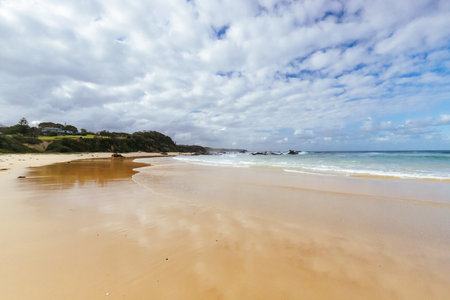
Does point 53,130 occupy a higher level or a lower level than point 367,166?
higher

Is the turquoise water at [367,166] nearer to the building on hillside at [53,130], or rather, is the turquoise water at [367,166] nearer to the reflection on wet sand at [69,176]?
the reflection on wet sand at [69,176]

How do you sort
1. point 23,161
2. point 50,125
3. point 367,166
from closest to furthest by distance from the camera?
point 367,166
point 23,161
point 50,125

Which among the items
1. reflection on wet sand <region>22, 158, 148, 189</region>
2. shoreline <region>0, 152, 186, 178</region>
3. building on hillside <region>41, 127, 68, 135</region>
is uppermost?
building on hillside <region>41, 127, 68, 135</region>

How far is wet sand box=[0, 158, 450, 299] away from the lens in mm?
2252

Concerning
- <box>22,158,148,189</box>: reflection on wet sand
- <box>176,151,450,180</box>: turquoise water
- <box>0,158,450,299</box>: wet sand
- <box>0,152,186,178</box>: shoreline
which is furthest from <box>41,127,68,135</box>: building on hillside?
<box>0,158,450,299</box>: wet sand

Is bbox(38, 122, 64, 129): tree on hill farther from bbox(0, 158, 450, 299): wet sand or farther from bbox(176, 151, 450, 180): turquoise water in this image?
bbox(0, 158, 450, 299): wet sand

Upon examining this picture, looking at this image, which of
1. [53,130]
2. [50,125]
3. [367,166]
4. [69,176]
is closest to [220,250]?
[69,176]

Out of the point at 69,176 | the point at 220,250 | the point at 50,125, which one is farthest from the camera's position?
the point at 50,125

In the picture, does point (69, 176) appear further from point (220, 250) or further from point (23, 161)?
point (23, 161)

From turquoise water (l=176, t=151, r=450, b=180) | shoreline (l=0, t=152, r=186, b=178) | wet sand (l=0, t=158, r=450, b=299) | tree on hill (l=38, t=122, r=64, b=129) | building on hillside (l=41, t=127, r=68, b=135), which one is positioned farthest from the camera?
tree on hill (l=38, t=122, r=64, b=129)

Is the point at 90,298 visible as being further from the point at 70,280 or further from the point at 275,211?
the point at 275,211

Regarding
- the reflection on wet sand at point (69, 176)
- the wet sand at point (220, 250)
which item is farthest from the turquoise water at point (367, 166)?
the reflection on wet sand at point (69, 176)

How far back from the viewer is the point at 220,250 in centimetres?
317

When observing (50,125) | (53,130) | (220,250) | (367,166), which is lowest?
(220,250)
